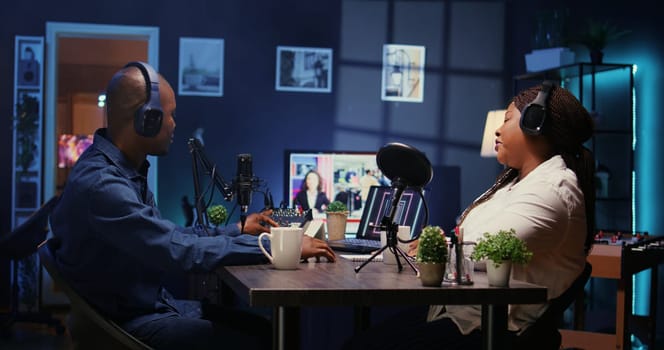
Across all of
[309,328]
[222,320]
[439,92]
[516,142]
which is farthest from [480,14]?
[222,320]

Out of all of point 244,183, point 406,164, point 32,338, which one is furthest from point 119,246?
point 32,338

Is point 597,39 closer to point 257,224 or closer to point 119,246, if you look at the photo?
point 257,224

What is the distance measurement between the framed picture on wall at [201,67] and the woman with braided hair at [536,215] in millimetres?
3938

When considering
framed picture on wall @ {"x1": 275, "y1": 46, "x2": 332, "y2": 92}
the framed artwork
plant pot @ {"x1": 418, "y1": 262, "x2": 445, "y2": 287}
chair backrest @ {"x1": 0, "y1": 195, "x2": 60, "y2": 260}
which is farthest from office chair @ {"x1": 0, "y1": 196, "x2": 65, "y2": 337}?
plant pot @ {"x1": 418, "y1": 262, "x2": 445, "y2": 287}

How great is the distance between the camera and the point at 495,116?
5695mm

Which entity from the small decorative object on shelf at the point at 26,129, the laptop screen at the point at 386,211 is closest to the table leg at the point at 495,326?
the laptop screen at the point at 386,211

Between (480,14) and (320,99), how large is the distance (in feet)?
4.73

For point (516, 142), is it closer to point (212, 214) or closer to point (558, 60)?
point (212, 214)

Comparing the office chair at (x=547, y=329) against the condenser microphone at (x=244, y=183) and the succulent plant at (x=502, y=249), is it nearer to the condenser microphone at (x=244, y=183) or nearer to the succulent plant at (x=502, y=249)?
the succulent plant at (x=502, y=249)

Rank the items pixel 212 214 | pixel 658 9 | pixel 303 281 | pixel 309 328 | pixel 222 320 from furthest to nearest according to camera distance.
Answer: pixel 658 9 < pixel 309 328 < pixel 212 214 < pixel 222 320 < pixel 303 281

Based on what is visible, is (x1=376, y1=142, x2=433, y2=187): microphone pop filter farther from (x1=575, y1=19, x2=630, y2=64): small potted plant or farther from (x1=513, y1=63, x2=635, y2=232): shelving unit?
(x1=575, y1=19, x2=630, y2=64): small potted plant

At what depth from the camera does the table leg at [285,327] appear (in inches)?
74.5

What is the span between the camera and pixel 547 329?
229cm

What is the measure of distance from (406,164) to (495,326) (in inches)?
20.5
